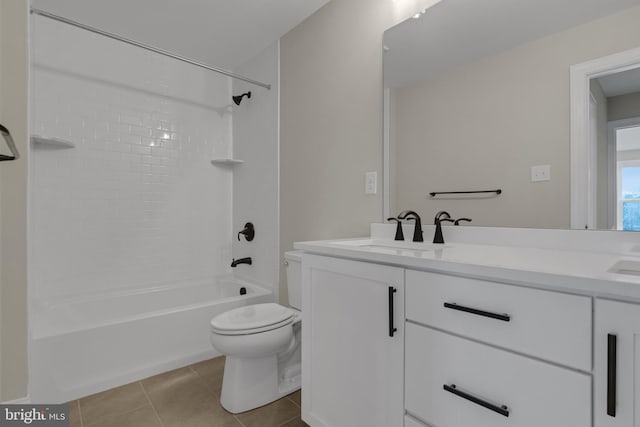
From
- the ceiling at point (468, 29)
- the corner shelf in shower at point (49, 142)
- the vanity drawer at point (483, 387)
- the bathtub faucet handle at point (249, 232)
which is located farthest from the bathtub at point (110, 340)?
the ceiling at point (468, 29)

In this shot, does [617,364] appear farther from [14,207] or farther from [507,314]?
[14,207]

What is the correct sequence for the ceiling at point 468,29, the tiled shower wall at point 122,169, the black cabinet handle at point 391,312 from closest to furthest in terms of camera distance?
1. the black cabinet handle at point 391,312
2. the ceiling at point 468,29
3. the tiled shower wall at point 122,169

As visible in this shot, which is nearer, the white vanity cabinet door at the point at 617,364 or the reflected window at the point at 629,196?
the white vanity cabinet door at the point at 617,364

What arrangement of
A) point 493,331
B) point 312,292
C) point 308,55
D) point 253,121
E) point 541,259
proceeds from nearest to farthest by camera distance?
1. point 493,331
2. point 541,259
3. point 312,292
4. point 308,55
5. point 253,121

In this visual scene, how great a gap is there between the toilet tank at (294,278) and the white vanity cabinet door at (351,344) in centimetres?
56

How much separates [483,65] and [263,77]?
1766 mm

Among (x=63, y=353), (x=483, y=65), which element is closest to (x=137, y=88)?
(x=63, y=353)

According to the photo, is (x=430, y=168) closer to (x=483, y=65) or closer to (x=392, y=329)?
(x=483, y=65)

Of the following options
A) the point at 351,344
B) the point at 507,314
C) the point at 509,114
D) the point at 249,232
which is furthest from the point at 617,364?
the point at 249,232

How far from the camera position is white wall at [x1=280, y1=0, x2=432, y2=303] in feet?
5.78

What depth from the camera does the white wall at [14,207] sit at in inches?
52.3

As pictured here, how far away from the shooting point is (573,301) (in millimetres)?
672

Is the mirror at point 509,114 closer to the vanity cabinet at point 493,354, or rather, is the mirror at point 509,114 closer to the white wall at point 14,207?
the vanity cabinet at point 493,354

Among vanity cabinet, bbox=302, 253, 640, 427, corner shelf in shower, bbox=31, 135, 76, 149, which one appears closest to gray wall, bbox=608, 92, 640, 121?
vanity cabinet, bbox=302, 253, 640, 427
